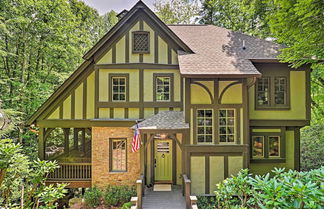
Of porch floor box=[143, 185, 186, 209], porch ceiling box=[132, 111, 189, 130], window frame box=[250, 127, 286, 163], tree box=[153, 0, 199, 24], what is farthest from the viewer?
tree box=[153, 0, 199, 24]

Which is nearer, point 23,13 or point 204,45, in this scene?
point 204,45

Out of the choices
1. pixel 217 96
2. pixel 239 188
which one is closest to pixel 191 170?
pixel 239 188

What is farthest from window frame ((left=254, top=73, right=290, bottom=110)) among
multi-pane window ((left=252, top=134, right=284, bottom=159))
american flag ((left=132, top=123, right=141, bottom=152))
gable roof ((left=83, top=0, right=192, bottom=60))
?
american flag ((left=132, top=123, right=141, bottom=152))

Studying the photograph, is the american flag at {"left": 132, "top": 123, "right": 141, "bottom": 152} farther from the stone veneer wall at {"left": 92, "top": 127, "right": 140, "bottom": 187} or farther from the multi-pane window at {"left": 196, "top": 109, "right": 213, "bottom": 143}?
the multi-pane window at {"left": 196, "top": 109, "right": 213, "bottom": 143}

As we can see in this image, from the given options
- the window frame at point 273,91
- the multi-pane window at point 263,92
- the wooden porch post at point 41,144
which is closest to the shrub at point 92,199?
the wooden porch post at point 41,144

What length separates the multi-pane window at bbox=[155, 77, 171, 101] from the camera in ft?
30.5

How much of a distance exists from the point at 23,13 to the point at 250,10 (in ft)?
52.3

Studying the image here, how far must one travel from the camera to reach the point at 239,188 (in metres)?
5.29

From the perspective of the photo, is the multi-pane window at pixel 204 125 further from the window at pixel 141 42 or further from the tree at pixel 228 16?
the tree at pixel 228 16

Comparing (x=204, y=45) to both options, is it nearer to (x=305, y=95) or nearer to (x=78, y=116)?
(x=305, y=95)

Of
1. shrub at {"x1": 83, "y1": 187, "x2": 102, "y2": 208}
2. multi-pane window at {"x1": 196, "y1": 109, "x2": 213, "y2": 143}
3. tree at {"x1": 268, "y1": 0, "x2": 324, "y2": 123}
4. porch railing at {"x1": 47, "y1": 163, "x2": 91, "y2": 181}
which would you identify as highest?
tree at {"x1": 268, "y1": 0, "x2": 324, "y2": 123}

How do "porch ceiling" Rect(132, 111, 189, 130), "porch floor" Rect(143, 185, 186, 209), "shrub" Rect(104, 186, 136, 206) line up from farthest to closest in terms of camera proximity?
"shrub" Rect(104, 186, 136, 206) → "porch ceiling" Rect(132, 111, 189, 130) → "porch floor" Rect(143, 185, 186, 209)

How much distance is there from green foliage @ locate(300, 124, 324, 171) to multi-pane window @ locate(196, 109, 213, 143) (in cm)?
813

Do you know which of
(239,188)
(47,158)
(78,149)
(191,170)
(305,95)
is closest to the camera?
(239,188)
